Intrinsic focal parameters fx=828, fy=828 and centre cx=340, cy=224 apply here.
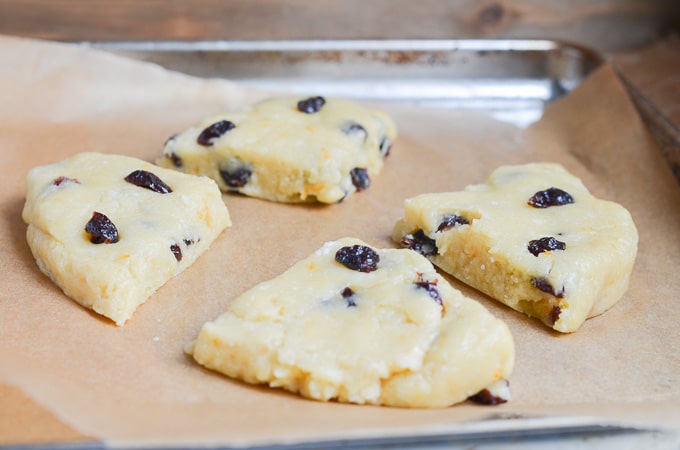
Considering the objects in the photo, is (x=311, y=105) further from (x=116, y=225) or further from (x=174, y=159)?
(x=116, y=225)

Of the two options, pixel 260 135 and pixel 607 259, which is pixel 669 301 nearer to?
pixel 607 259

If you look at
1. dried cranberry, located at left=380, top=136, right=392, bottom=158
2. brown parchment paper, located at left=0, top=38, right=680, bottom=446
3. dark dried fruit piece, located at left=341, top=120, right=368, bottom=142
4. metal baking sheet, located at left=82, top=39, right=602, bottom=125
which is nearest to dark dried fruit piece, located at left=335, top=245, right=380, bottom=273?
brown parchment paper, located at left=0, top=38, right=680, bottom=446

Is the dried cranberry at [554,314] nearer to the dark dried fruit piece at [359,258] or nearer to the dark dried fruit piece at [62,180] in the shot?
the dark dried fruit piece at [359,258]

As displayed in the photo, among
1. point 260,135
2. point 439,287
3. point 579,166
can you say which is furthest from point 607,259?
point 260,135

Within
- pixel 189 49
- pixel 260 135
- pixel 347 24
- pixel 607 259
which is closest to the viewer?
pixel 607 259

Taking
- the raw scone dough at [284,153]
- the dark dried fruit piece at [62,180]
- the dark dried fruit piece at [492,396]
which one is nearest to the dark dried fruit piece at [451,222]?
the raw scone dough at [284,153]

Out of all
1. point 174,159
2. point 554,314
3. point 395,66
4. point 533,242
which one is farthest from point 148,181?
point 395,66
